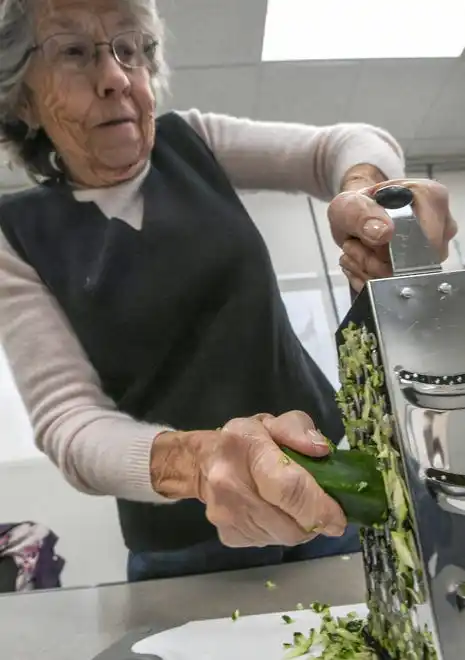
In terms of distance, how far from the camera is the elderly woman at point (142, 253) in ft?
2.76

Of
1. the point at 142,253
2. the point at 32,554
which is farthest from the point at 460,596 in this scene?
the point at 32,554

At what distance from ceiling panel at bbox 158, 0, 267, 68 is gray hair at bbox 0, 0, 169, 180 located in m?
0.53

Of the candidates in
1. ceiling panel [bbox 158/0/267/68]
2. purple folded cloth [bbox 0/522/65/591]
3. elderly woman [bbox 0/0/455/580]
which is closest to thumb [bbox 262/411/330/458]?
elderly woman [bbox 0/0/455/580]

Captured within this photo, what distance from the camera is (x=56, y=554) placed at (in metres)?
1.24

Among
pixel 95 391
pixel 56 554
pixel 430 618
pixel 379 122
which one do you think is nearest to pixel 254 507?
pixel 430 618

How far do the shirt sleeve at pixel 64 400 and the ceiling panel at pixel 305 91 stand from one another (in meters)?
1.10

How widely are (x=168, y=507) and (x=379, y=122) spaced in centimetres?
147

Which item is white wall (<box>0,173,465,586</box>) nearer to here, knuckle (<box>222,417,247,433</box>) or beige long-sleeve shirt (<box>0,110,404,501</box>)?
beige long-sleeve shirt (<box>0,110,404,501</box>)

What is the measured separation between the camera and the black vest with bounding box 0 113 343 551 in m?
0.88

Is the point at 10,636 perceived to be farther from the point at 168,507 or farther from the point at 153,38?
the point at 153,38

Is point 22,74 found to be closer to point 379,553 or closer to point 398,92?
point 379,553

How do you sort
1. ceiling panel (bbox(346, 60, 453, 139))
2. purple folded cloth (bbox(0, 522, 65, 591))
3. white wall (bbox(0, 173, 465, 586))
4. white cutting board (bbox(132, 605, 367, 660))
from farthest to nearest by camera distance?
ceiling panel (bbox(346, 60, 453, 139))
white wall (bbox(0, 173, 465, 586))
purple folded cloth (bbox(0, 522, 65, 591))
white cutting board (bbox(132, 605, 367, 660))

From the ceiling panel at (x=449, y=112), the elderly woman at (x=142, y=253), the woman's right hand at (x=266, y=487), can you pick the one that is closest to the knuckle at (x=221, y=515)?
the woman's right hand at (x=266, y=487)

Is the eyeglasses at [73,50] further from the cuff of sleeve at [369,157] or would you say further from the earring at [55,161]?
the cuff of sleeve at [369,157]
